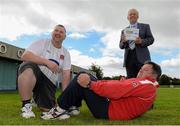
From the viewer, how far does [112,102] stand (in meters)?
5.02

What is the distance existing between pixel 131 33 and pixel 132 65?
64 cm

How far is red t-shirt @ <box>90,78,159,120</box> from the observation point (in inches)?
190

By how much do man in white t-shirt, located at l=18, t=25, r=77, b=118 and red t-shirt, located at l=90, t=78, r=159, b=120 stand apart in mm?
941

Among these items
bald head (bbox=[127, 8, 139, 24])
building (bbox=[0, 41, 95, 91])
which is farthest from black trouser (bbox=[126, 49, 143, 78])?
building (bbox=[0, 41, 95, 91])

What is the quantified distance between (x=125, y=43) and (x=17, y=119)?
2.97 metres

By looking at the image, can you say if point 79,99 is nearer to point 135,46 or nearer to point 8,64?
point 135,46

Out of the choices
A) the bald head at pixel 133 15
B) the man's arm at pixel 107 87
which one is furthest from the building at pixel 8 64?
the man's arm at pixel 107 87

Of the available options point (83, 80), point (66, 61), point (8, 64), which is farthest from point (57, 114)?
point (8, 64)

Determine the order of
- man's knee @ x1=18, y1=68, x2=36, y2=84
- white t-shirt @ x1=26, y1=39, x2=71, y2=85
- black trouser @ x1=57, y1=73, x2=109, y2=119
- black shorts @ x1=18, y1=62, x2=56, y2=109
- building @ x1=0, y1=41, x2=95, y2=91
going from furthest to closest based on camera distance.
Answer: building @ x1=0, y1=41, x2=95, y2=91
black shorts @ x1=18, y1=62, x2=56, y2=109
white t-shirt @ x1=26, y1=39, x2=71, y2=85
man's knee @ x1=18, y1=68, x2=36, y2=84
black trouser @ x1=57, y1=73, x2=109, y2=119

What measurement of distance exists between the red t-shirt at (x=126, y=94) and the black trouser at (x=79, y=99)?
0.09 meters

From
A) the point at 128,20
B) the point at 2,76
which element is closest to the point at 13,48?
the point at 2,76

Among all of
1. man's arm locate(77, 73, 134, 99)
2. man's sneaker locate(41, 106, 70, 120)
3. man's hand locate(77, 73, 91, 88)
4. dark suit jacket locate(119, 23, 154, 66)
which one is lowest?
man's sneaker locate(41, 106, 70, 120)

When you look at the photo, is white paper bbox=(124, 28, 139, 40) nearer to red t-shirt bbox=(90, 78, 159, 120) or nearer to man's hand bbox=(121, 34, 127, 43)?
man's hand bbox=(121, 34, 127, 43)

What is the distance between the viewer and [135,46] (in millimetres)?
7145
